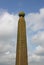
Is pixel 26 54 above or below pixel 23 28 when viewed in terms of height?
below

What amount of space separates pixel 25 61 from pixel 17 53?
1532 millimetres

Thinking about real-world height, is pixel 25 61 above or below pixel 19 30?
below

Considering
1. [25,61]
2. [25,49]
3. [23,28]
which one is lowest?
[25,61]

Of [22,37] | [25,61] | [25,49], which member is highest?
[22,37]

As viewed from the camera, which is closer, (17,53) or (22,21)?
(17,53)

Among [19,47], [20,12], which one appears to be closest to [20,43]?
[19,47]

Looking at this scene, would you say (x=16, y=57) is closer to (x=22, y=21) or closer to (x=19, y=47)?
(x=19, y=47)

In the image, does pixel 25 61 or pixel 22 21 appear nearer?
pixel 25 61

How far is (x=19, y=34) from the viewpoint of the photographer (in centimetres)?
1855

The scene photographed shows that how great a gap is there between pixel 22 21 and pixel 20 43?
10.8 feet

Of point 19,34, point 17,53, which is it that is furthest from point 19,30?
point 17,53

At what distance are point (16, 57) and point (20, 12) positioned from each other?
6394 millimetres

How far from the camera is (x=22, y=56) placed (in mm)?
17797

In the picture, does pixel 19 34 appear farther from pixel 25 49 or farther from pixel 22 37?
pixel 25 49
